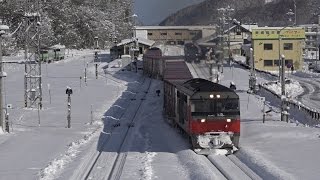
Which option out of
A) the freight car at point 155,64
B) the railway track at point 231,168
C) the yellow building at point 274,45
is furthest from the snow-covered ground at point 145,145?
the yellow building at point 274,45

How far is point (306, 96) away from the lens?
5419 centimetres

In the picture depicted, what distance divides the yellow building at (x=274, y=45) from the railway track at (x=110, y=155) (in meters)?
47.3

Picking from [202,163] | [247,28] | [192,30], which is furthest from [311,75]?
[192,30]

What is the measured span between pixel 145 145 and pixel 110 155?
275cm

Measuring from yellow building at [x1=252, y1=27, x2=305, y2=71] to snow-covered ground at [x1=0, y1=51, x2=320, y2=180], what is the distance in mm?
38296

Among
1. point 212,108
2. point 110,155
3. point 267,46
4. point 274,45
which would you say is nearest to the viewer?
point 110,155

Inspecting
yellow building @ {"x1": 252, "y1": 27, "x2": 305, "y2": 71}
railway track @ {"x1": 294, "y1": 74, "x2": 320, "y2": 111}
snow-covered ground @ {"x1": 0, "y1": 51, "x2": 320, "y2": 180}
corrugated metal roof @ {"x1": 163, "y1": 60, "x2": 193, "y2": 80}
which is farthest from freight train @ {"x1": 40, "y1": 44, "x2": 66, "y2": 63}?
snow-covered ground @ {"x1": 0, "y1": 51, "x2": 320, "y2": 180}

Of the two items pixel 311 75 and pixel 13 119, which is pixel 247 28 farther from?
pixel 13 119

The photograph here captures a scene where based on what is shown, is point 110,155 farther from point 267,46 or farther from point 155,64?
point 267,46

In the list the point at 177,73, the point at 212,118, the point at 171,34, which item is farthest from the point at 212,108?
the point at 171,34

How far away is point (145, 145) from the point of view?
2364cm

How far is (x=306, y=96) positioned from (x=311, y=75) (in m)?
21.1

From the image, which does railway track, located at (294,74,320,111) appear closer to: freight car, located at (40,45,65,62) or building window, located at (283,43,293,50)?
building window, located at (283,43,293,50)

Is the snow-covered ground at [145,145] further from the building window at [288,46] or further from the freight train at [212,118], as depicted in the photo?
the building window at [288,46]
